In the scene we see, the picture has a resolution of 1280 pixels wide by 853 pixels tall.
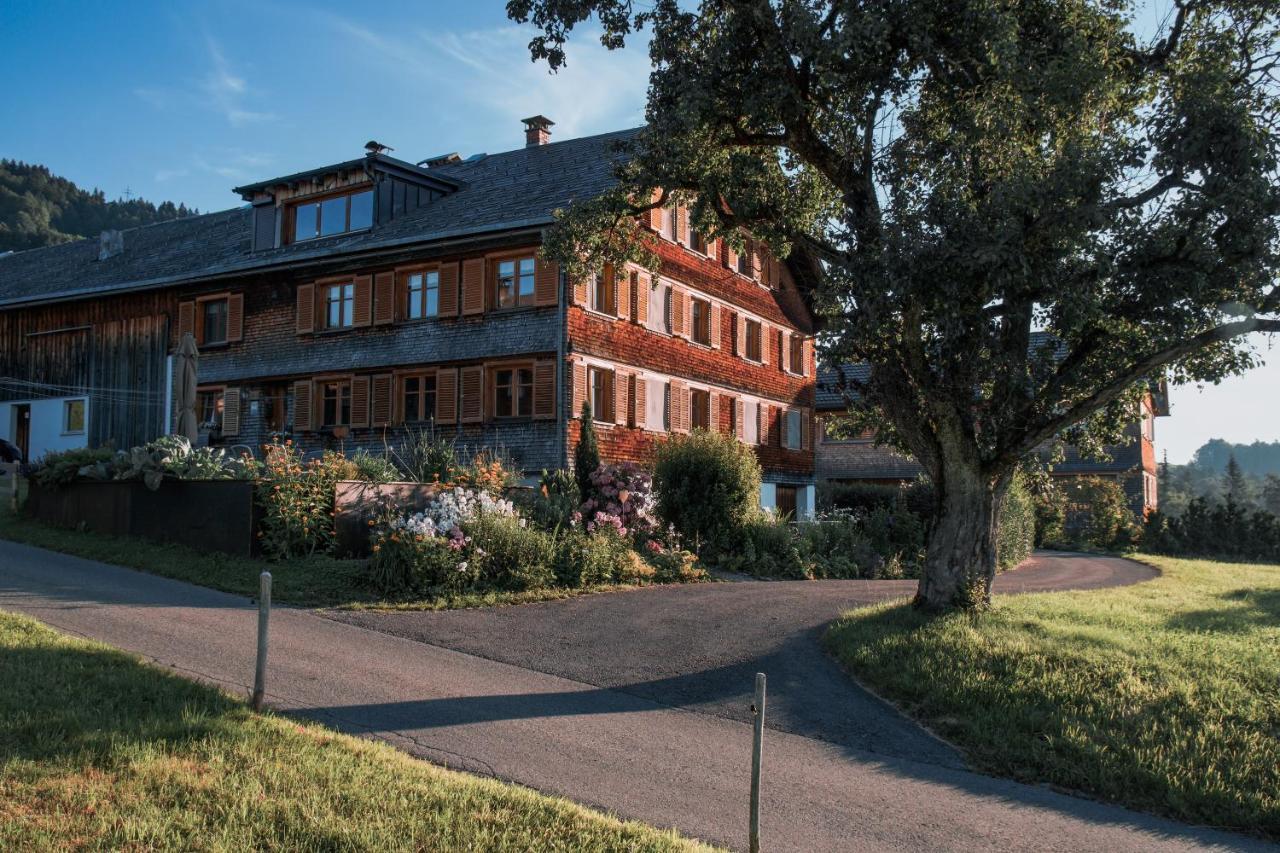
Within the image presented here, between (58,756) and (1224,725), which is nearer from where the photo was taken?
(58,756)

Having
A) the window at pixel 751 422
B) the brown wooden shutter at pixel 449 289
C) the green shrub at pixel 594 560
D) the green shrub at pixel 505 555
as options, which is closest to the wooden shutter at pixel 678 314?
the window at pixel 751 422

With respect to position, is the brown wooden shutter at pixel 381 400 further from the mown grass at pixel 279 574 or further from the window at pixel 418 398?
the mown grass at pixel 279 574

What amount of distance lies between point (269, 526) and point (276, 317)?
1517 centimetres

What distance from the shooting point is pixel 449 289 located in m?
26.9

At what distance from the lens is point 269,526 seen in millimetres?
16250

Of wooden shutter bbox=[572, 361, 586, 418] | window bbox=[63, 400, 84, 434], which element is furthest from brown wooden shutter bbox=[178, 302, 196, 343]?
wooden shutter bbox=[572, 361, 586, 418]

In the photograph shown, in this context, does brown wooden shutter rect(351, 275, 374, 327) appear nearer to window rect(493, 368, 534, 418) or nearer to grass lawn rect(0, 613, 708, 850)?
window rect(493, 368, 534, 418)

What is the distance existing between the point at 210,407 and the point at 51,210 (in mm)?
44205

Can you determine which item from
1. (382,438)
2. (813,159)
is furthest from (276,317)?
(813,159)

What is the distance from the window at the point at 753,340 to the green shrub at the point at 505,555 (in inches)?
774

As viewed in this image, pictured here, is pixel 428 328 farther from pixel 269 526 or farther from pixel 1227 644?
pixel 1227 644

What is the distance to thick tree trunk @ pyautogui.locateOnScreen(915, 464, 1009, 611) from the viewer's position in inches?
508

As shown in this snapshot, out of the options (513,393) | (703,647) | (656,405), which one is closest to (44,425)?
(513,393)

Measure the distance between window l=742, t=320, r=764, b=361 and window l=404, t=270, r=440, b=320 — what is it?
11.1 metres
